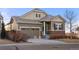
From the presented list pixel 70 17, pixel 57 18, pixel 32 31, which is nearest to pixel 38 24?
pixel 32 31

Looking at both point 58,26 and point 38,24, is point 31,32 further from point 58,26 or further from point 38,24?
point 58,26

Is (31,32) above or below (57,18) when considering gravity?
below

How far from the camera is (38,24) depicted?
412 cm

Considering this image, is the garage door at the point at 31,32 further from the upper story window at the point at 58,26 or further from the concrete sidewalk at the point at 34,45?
the upper story window at the point at 58,26

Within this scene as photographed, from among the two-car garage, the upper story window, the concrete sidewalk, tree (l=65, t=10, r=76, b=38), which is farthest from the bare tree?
the two-car garage

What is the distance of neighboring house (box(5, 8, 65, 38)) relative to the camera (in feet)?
13.5

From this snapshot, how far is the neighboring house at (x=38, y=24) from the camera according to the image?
4.11 m

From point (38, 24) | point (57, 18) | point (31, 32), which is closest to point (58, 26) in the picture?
point (57, 18)

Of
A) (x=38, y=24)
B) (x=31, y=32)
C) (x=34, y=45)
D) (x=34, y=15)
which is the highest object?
(x=34, y=15)

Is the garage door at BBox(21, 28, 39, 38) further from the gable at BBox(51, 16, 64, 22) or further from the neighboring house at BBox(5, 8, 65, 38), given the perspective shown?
the gable at BBox(51, 16, 64, 22)
